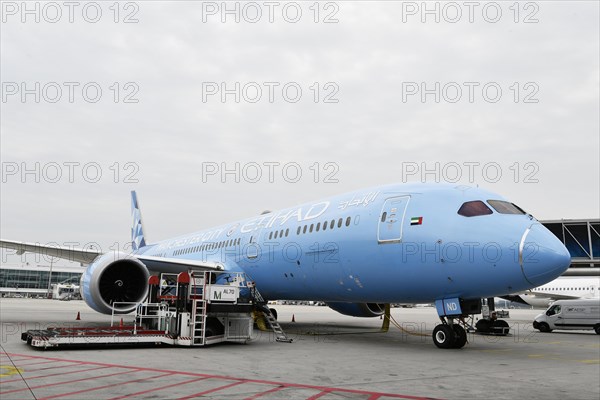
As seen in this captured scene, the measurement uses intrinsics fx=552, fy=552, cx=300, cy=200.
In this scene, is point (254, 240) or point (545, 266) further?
point (254, 240)

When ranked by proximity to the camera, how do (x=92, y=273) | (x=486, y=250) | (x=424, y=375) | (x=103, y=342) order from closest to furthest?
(x=424, y=375) < (x=486, y=250) < (x=103, y=342) < (x=92, y=273)

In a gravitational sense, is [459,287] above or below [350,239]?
below

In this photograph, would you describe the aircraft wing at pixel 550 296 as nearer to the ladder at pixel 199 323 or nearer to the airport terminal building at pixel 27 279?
the ladder at pixel 199 323

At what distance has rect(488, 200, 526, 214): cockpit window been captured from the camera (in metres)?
10.8

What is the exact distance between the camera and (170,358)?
9.41m

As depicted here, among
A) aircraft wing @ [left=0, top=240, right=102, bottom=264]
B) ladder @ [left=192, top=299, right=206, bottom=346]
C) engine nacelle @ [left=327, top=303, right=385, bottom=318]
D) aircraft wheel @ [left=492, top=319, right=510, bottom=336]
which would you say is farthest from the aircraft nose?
aircraft wing @ [left=0, top=240, right=102, bottom=264]

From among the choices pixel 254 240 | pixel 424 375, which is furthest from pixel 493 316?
pixel 424 375

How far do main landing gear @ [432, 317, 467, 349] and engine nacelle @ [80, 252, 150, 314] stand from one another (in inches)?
309

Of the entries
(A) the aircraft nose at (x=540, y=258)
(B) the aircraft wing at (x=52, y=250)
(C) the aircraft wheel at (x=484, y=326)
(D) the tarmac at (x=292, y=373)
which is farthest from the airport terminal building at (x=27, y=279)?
(A) the aircraft nose at (x=540, y=258)

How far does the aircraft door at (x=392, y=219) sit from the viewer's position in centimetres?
1135

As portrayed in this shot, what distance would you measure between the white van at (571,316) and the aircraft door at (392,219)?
1494 centimetres

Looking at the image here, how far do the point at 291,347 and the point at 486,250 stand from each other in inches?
184

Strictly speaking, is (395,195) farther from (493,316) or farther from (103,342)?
(493,316)

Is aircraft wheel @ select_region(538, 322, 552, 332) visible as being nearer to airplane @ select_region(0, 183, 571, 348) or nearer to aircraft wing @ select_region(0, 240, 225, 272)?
airplane @ select_region(0, 183, 571, 348)
